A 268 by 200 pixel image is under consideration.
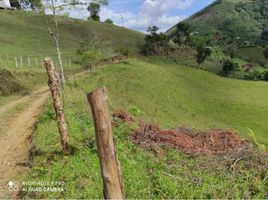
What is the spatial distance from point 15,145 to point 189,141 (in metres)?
7.47

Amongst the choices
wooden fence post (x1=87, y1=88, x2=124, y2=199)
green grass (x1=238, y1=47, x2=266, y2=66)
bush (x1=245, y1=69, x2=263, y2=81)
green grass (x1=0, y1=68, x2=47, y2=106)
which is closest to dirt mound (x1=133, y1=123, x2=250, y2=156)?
wooden fence post (x1=87, y1=88, x2=124, y2=199)

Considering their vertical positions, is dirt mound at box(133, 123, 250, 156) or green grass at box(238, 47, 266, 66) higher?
dirt mound at box(133, 123, 250, 156)

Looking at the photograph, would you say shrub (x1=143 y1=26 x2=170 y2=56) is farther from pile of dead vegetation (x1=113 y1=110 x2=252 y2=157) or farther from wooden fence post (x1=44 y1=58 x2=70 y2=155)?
wooden fence post (x1=44 y1=58 x2=70 y2=155)

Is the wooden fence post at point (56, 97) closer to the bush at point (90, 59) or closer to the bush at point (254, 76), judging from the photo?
the bush at point (90, 59)

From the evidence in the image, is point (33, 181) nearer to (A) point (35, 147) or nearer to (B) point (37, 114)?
(A) point (35, 147)

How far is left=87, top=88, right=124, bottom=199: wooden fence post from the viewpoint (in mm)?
6449

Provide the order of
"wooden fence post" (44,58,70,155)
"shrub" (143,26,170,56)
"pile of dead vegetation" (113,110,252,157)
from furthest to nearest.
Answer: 1. "shrub" (143,26,170,56)
2. "pile of dead vegetation" (113,110,252,157)
3. "wooden fence post" (44,58,70,155)

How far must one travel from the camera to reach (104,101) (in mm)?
6559

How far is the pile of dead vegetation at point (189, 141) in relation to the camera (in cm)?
1261

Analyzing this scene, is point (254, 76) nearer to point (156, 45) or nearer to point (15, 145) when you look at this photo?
point (156, 45)

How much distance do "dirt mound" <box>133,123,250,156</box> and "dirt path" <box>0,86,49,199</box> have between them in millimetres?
4485

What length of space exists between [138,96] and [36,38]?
41.3m

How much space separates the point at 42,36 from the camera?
243 ft

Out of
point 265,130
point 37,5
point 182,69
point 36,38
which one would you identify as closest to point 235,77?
point 182,69
